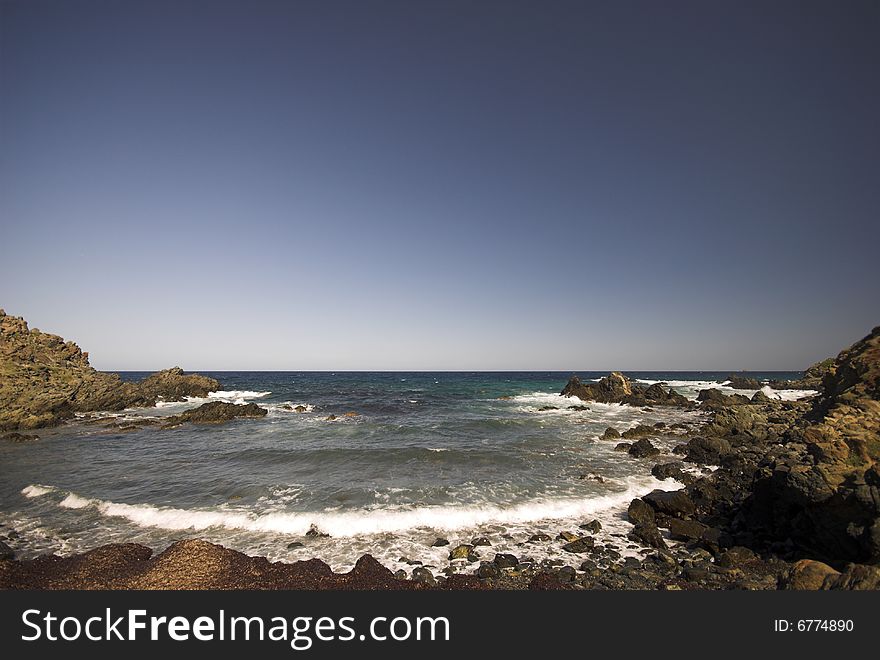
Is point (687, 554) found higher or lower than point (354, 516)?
higher

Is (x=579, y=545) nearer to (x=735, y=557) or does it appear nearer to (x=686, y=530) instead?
(x=686, y=530)

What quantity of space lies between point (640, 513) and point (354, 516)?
10.3 m

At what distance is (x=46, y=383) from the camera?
1318 inches

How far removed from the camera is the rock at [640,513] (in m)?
12.0

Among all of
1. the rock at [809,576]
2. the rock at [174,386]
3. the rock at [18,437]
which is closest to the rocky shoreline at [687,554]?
the rock at [809,576]

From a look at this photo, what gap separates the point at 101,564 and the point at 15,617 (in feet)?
15.9

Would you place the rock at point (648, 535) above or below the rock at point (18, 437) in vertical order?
above

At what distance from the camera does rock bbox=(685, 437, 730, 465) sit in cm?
1978

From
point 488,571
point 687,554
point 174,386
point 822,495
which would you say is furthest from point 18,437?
point 822,495

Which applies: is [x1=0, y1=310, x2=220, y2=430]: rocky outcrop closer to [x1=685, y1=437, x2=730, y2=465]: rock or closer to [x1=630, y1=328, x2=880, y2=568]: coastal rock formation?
[x1=630, y1=328, x2=880, y2=568]: coastal rock formation

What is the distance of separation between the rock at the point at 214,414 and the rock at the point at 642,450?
A: 3578 cm

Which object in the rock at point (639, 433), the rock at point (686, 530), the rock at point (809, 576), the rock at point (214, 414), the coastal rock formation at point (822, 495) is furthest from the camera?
the rock at point (214, 414)

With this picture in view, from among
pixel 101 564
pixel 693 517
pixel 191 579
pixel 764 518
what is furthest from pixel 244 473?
pixel 764 518

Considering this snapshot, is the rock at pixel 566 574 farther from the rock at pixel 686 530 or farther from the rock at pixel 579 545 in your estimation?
the rock at pixel 686 530
